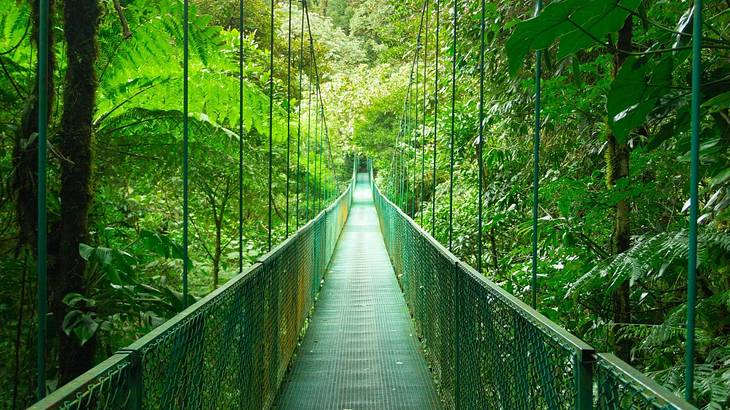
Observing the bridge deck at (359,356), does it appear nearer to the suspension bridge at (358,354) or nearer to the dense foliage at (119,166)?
the suspension bridge at (358,354)

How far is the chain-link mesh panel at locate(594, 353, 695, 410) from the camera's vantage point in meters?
0.90

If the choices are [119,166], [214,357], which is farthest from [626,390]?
[119,166]

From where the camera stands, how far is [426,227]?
369 inches

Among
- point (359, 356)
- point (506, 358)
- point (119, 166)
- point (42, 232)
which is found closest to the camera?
point (42, 232)

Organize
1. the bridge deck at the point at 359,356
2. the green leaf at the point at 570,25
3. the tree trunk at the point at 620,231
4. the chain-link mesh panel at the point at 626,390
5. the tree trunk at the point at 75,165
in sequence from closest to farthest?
the chain-link mesh panel at the point at 626,390 → the green leaf at the point at 570,25 → the tree trunk at the point at 75,165 → the tree trunk at the point at 620,231 → the bridge deck at the point at 359,356

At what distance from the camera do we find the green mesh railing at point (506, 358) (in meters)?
1.12

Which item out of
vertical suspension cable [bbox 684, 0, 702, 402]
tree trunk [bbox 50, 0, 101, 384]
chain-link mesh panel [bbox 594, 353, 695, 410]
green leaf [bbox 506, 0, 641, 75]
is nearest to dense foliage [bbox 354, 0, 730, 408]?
green leaf [bbox 506, 0, 641, 75]

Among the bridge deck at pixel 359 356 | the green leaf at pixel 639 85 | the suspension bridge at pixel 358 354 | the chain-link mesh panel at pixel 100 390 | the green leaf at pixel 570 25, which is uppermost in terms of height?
the green leaf at pixel 570 25

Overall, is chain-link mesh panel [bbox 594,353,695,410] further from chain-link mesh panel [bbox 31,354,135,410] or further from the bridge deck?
the bridge deck

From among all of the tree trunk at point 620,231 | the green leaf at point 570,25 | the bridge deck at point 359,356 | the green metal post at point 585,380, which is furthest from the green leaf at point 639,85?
the bridge deck at point 359,356

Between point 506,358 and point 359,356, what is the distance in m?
2.69

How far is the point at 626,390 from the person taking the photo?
1.04 m

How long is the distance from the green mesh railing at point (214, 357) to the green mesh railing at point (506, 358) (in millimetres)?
860

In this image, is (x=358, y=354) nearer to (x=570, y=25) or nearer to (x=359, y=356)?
(x=359, y=356)
